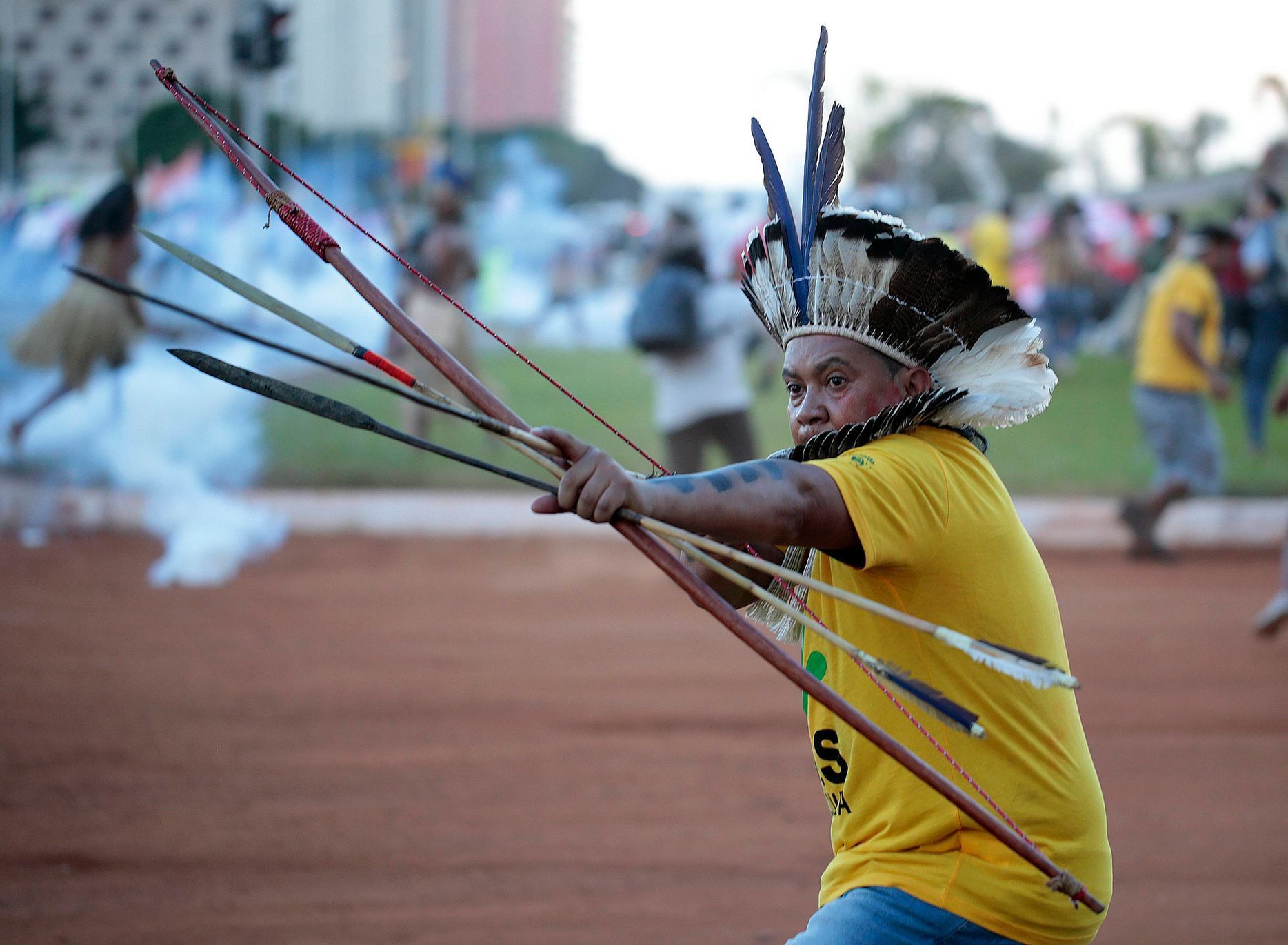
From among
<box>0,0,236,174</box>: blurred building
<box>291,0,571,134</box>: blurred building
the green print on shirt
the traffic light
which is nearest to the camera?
the green print on shirt

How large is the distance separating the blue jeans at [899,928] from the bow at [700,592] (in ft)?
0.56

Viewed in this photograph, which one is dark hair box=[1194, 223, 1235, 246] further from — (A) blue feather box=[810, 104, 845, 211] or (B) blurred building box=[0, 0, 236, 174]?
(B) blurred building box=[0, 0, 236, 174]

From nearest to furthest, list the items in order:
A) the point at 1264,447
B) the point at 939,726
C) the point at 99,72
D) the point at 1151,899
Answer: the point at 939,726 → the point at 1151,899 → the point at 1264,447 → the point at 99,72

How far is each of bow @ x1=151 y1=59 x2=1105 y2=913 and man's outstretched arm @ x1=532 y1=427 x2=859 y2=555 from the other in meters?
0.06

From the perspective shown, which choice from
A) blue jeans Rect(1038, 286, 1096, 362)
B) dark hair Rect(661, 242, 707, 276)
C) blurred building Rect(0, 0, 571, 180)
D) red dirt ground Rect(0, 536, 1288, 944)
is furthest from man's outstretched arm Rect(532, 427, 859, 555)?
blurred building Rect(0, 0, 571, 180)

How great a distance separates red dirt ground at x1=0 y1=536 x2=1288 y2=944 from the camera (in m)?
4.29

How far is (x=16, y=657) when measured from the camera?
734 cm

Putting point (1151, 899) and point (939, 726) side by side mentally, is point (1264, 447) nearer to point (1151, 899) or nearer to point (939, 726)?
point (1151, 899)

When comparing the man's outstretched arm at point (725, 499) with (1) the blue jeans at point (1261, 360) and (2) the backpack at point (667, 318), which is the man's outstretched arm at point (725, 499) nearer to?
(2) the backpack at point (667, 318)

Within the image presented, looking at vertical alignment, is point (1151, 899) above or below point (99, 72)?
below

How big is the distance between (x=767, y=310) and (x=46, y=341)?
9785 mm

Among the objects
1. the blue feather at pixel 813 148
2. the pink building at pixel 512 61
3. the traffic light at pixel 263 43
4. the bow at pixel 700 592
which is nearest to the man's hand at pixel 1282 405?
the blue feather at pixel 813 148

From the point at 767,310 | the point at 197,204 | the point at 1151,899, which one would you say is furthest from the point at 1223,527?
the point at 197,204

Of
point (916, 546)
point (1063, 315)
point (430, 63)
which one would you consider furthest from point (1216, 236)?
point (430, 63)
